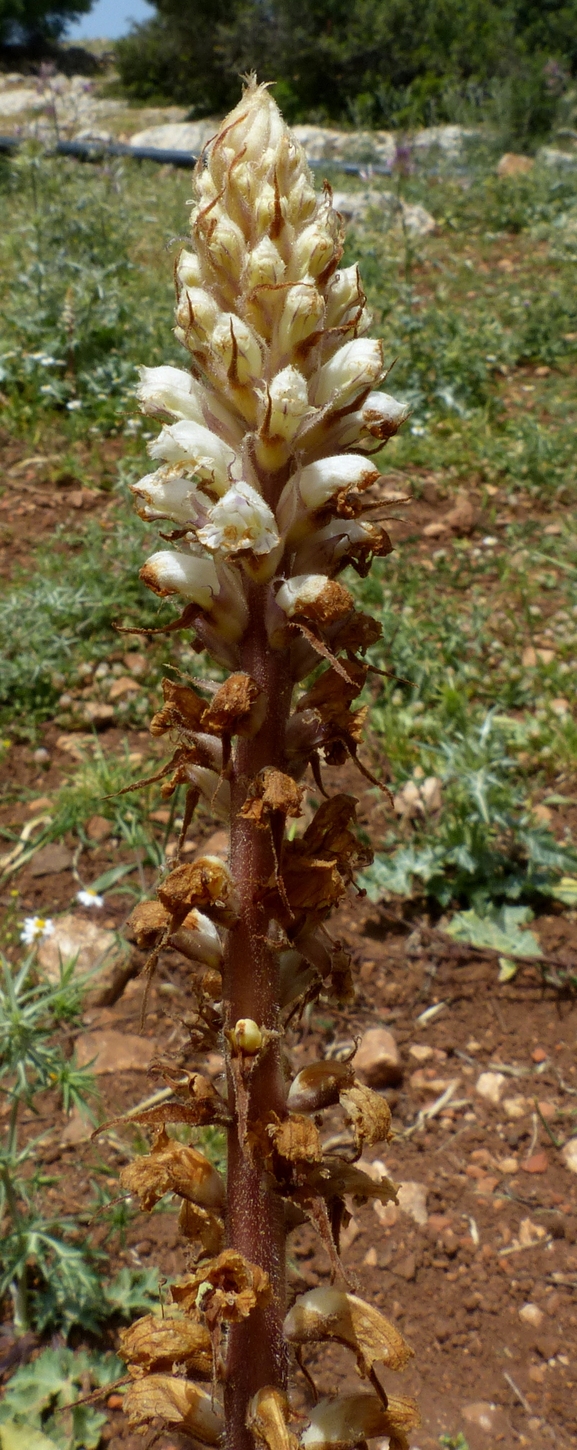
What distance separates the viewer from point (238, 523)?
1523mm

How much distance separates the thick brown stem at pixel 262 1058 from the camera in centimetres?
161

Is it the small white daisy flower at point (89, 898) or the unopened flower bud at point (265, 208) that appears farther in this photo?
the small white daisy flower at point (89, 898)

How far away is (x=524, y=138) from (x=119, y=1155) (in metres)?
20.3

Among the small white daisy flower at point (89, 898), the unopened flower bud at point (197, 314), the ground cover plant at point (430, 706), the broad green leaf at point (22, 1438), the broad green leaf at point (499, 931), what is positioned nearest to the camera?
the unopened flower bud at point (197, 314)

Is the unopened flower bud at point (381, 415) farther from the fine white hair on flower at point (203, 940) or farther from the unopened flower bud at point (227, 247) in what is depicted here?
the fine white hair on flower at point (203, 940)

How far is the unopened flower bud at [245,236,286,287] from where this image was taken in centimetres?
156

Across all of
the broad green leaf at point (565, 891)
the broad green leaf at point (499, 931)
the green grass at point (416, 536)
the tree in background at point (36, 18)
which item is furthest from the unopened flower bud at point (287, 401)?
the tree in background at point (36, 18)

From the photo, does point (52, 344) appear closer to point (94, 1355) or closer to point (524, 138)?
point (94, 1355)

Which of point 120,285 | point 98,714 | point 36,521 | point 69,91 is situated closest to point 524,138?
point 120,285

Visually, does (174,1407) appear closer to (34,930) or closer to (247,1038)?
(247,1038)

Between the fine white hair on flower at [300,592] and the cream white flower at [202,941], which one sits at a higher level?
the fine white hair on flower at [300,592]

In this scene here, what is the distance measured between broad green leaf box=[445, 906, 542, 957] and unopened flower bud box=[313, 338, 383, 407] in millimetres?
2476

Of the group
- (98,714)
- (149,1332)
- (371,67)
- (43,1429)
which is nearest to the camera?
(149,1332)

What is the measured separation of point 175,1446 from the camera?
2.55 meters
